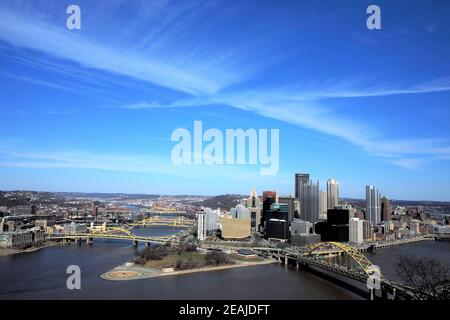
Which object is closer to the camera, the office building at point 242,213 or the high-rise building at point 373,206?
the office building at point 242,213

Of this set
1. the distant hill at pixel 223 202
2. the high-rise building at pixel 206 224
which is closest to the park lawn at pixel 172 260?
the high-rise building at pixel 206 224

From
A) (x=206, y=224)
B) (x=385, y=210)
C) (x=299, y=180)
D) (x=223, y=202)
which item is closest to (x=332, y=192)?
(x=299, y=180)

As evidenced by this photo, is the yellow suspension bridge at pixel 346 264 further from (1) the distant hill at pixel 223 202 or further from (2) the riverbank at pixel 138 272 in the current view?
(1) the distant hill at pixel 223 202

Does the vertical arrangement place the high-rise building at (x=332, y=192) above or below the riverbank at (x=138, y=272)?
above
